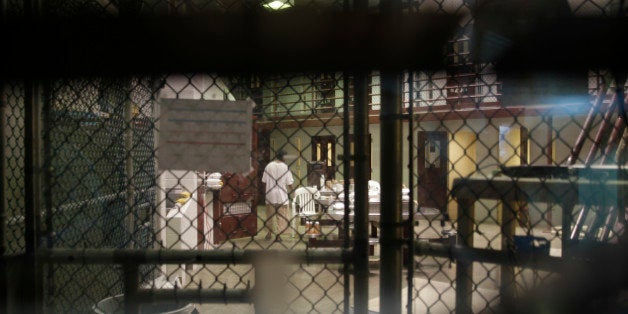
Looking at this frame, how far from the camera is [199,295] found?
1.52 meters

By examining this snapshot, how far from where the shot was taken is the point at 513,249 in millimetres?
1401

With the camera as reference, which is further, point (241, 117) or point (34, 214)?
point (34, 214)

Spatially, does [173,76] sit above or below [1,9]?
below

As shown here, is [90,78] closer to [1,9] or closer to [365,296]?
[1,9]

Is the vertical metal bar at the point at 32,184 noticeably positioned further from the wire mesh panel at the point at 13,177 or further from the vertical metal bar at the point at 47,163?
the wire mesh panel at the point at 13,177

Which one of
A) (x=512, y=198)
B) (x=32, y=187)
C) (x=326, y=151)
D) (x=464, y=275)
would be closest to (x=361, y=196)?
(x=464, y=275)

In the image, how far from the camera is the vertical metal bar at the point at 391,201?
1.38 m

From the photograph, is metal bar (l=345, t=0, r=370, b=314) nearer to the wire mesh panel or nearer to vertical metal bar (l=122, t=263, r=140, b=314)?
vertical metal bar (l=122, t=263, r=140, b=314)

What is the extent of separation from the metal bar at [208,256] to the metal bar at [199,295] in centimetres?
12

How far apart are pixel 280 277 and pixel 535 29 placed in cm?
114

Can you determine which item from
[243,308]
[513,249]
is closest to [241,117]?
[513,249]

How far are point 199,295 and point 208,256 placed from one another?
160mm

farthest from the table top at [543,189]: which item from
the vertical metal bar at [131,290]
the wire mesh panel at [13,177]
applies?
the wire mesh panel at [13,177]

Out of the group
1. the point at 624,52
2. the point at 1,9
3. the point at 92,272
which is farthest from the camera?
the point at 92,272
